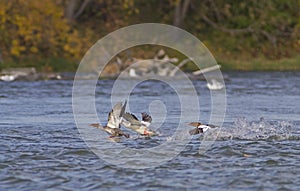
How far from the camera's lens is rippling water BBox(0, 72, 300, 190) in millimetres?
10727

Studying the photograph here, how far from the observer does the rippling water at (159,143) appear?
10727 mm

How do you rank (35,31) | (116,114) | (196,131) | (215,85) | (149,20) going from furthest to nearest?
(149,20)
(35,31)
(215,85)
(196,131)
(116,114)

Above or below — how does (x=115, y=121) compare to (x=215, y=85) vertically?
below

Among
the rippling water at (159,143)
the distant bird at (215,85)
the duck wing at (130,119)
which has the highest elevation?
the distant bird at (215,85)

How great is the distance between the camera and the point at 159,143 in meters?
13.8

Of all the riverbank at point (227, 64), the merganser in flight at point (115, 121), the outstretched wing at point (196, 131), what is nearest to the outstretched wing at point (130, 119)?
the merganser in flight at point (115, 121)

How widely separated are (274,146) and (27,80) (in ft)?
53.5

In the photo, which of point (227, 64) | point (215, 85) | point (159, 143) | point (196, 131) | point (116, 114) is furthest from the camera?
point (227, 64)

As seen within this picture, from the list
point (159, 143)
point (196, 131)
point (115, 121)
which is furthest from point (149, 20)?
point (159, 143)

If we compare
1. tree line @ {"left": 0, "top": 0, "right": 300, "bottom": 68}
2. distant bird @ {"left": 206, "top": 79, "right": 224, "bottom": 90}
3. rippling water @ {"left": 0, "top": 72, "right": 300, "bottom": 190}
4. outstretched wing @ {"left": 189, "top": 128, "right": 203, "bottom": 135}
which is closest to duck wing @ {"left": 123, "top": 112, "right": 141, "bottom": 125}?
rippling water @ {"left": 0, "top": 72, "right": 300, "bottom": 190}

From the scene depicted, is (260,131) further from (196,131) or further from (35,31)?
(35,31)

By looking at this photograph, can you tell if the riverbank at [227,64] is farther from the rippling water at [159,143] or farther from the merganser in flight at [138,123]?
the merganser in flight at [138,123]

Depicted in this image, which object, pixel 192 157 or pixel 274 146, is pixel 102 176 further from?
pixel 274 146

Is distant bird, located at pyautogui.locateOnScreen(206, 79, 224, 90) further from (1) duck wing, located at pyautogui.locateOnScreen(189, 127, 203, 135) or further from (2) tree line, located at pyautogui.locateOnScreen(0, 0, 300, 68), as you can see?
(1) duck wing, located at pyautogui.locateOnScreen(189, 127, 203, 135)
